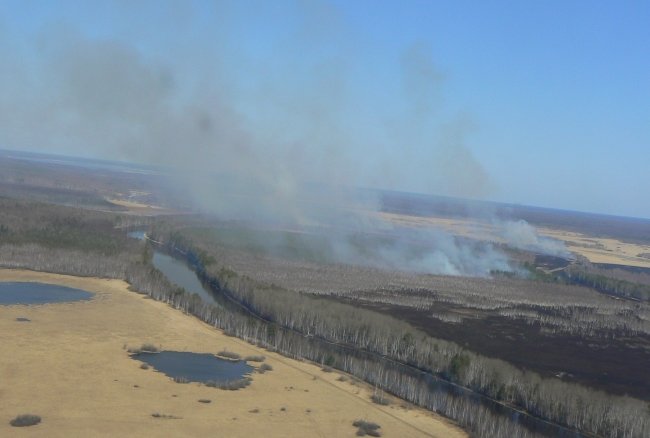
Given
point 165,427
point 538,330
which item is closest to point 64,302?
point 165,427

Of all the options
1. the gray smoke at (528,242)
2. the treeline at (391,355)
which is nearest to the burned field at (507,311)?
the treeline at (391,355)

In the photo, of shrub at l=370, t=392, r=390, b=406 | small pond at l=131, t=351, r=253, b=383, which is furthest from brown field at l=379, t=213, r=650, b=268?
small pond at l=131, t=351, r=253, b=383

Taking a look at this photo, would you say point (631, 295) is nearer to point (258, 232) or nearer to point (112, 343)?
point (258, 232)

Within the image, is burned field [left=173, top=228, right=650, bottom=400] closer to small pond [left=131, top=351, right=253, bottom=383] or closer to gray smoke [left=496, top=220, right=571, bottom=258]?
small pond [left=131, top=351, right=253, bottom=383]

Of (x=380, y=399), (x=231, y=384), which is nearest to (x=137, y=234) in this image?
(x=231, y=384)

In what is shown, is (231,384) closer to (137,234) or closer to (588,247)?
(137,234)
